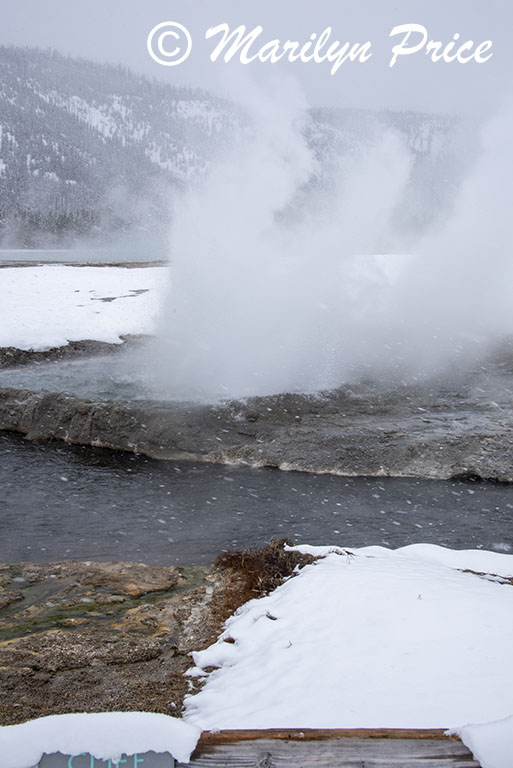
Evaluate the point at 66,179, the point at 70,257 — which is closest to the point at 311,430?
the point at 70,257

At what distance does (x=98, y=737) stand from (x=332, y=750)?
1.10 m

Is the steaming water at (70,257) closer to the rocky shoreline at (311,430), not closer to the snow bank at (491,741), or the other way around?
the rocky shoreline at (311,430)

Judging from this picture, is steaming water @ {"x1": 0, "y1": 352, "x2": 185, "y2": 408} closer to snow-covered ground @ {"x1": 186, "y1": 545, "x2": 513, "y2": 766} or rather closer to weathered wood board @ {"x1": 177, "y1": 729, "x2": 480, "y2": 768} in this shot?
snow-covered ground @ {"x1": 186, "y1": 545, "x2": 513, "y2": 766}

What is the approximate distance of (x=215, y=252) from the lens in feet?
53.6

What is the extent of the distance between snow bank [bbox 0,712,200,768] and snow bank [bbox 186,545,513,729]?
47 cm

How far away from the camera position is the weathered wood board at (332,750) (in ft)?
8.45

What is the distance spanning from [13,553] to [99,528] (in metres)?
1.27

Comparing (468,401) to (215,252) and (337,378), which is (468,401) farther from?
(215,252)

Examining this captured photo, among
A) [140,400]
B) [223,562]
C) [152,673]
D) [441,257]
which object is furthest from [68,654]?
[441,257]

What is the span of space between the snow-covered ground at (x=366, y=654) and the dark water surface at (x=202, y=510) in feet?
7.15

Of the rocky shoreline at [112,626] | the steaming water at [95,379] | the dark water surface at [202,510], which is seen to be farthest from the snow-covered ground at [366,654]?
the steaming water at [95,379]

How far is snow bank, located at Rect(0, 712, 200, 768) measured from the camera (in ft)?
8.61

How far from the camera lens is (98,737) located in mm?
2662

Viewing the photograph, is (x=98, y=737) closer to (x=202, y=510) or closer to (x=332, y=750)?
(x=332, y=750)
